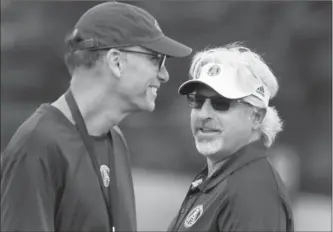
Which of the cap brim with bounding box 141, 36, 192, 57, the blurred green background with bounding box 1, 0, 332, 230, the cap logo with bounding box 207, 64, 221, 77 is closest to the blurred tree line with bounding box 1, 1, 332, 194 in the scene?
the blurred green background with bounding box 1, 0, 332, 230

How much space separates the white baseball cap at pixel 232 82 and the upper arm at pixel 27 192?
72 centimetres

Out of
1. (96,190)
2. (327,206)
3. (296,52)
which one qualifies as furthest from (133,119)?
(96,190)

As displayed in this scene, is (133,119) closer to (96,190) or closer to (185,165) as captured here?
(185,165)

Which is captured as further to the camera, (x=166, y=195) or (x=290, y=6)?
(x=290, y=6)

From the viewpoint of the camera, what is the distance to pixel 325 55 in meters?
13.5

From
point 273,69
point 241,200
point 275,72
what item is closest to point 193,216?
point 241,200

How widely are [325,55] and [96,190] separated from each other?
10491 millimetres

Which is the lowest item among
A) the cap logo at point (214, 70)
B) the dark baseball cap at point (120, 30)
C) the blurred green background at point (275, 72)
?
the blurred green background at point (275, 72)

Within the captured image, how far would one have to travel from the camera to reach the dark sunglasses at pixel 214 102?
3279 mm

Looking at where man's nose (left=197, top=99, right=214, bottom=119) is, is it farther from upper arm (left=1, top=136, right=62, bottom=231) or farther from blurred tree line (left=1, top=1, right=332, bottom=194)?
blurred tree line (left=1, top=1, right=332, bottom=194)

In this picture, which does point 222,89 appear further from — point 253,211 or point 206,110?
point 253,211

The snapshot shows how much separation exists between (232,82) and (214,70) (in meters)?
0.12

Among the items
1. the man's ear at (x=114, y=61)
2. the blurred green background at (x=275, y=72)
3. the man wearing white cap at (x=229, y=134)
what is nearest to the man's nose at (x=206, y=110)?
the man wearing white cap at (x=229, y=134)

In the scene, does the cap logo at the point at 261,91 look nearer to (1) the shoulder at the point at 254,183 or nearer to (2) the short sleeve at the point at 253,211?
(1) the shoulder at the point at 254,183
